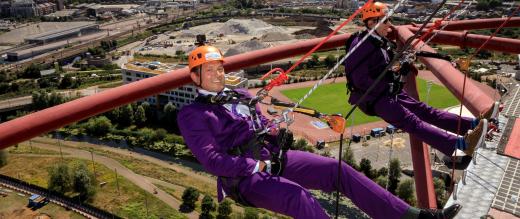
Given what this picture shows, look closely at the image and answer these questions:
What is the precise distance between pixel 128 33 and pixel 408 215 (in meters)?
59.3

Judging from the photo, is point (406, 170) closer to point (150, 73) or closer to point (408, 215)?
point (150, 73)

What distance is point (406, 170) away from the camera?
19.7 m

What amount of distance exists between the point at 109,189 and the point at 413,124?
16931mm

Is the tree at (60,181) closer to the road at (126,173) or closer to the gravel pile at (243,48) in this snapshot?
the road at (126,173)

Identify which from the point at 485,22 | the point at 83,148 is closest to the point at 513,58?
the point at 83,148

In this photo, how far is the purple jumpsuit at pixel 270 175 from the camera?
2711 mm

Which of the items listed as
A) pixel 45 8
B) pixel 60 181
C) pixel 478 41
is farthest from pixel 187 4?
pixel 478 41

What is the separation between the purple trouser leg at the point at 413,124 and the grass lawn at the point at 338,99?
22047 mm

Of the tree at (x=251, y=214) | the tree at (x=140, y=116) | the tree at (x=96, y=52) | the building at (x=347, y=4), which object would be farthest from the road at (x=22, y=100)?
the building at (x=347, y=4)

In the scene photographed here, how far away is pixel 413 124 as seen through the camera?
402cm

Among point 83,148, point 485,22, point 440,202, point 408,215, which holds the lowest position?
point 83,148

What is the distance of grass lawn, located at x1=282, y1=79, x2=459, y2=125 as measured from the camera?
28.1 m

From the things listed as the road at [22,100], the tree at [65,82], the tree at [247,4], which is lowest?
the road at [22,100]

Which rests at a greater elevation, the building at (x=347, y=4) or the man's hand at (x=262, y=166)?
the man's hand at (x=262, y=166)
